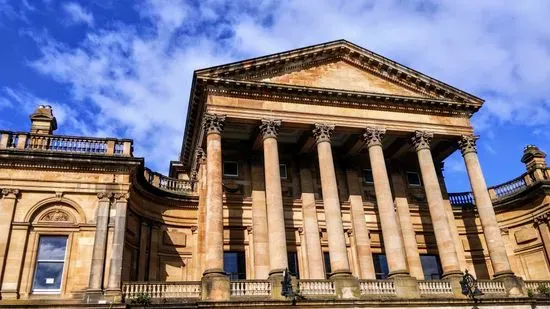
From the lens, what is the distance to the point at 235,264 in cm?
2670

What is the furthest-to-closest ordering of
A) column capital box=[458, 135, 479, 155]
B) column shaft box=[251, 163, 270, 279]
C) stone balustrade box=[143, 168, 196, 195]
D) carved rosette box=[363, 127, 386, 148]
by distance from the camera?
column capital box=[458, 135, 479, 155], stone balustrade box=[143, 168, 196, 195], carved rosette box=[363, 127, 386, 148], column shaft box=[251, 163, 270, 279]

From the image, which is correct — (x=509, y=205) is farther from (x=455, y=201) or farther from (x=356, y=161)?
(x=356, y=161)

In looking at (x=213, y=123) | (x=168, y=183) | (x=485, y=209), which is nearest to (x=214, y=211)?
(x=213, y=123)

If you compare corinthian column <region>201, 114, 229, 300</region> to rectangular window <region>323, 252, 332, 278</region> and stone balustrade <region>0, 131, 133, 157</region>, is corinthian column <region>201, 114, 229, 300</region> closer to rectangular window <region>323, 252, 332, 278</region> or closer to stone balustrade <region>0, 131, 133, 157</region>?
stone balustrade <region>0, 131, 133, 157</region>

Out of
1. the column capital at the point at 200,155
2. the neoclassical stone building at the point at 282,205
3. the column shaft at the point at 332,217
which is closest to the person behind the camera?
the neoclassical stone building at the point at 282,205

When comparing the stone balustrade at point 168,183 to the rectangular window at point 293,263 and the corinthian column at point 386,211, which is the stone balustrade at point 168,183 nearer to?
the rectangular window at point 293,263

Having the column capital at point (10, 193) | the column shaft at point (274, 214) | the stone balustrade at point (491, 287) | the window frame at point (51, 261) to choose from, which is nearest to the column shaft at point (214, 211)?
the column shaft at point (274, 214)

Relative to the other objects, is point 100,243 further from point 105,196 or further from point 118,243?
point 105,196

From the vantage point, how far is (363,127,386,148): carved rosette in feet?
88.6

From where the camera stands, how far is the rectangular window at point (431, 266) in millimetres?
29234

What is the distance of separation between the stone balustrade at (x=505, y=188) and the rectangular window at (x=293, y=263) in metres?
12.3

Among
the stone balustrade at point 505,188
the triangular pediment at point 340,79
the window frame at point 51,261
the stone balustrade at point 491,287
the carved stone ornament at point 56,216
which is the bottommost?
the stone balustrade at point 491,287

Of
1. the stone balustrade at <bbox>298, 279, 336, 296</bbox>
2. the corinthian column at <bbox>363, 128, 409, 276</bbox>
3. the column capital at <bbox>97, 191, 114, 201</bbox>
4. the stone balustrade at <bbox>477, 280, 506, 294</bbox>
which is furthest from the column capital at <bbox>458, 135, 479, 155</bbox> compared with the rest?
the column capital at <bbox>97, 191, 114, 201</bbox>

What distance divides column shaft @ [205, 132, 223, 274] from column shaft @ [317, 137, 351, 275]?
5410 mm
